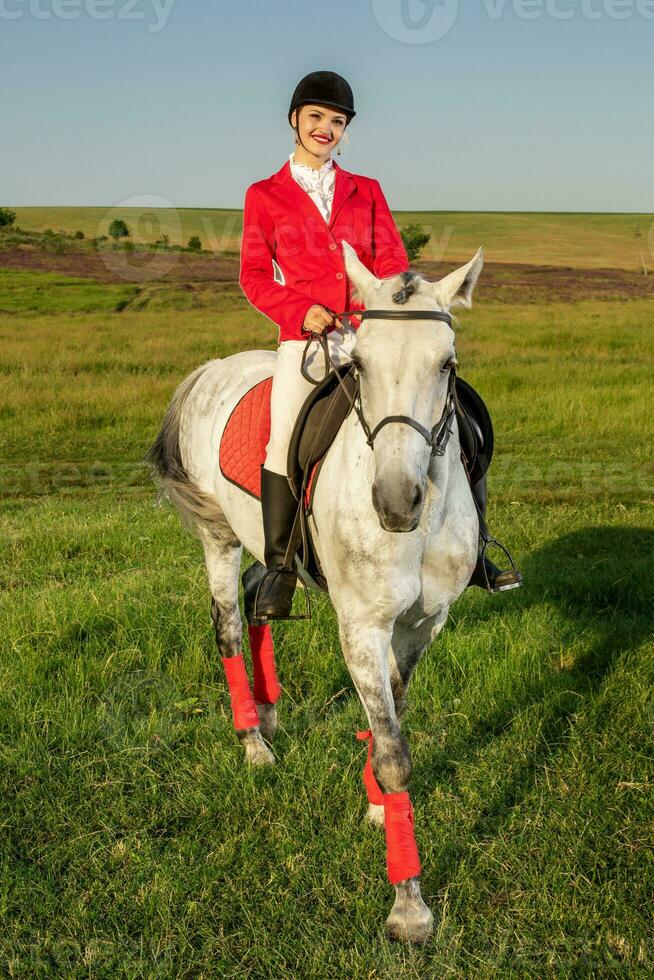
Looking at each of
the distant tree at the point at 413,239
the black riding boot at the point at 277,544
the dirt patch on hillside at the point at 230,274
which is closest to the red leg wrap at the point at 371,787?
the black riding boot at the point at 277,544

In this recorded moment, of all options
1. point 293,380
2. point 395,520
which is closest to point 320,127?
point 293,380

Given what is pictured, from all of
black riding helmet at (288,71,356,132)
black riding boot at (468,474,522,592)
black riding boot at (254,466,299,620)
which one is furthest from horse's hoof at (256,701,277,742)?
black riding helmet at (288,71,356,132)

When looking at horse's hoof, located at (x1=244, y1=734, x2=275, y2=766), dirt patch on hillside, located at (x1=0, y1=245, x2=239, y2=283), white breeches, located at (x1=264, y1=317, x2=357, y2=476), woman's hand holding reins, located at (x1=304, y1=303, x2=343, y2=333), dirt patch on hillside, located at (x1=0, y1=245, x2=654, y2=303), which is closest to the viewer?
woman's hand holding reins, located at (x1=304, y1=303, x2=343, y2=333)

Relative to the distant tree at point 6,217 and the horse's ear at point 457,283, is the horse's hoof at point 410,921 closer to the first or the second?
the horse's ear at point 457,283

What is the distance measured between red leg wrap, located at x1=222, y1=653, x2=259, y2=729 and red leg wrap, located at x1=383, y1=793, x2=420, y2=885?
4.87 feet

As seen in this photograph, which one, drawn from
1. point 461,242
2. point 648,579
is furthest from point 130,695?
point 461,242

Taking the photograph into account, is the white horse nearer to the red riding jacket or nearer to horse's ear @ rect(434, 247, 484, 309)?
horse's ear @ rect(434, 247, 484, 309)

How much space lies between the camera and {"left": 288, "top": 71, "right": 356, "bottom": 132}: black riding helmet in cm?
414

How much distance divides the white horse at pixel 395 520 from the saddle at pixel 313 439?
0.10 metres

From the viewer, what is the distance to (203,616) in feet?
20.2

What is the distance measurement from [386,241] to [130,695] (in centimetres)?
308

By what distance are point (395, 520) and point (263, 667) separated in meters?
2.53

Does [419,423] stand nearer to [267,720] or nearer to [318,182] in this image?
[318,182]

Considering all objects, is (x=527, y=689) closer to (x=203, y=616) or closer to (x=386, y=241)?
(x=203, y=616)
